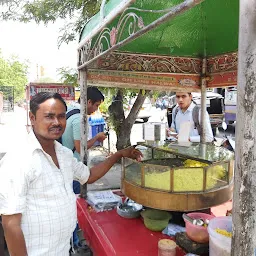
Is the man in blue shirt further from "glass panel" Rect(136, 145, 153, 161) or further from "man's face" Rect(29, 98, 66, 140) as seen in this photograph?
"man's face" Rect(29, 98, 66, 140)

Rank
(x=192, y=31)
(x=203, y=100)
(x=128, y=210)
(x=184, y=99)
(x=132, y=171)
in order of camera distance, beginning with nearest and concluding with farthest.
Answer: (x=132, y=171) → (x=128, y=210) → (x=192, y=31) → (x=203, y=100) → (x=184, y=99)

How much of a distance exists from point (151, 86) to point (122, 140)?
4031 millimetres

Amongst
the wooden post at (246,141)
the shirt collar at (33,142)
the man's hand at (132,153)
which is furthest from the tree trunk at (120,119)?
the wooden post at (246,141)

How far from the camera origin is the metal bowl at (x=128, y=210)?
8.00ft

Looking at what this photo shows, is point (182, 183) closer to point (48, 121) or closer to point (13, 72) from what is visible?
point (48, 121)

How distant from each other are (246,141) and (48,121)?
119 cm

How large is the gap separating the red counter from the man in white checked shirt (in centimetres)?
39

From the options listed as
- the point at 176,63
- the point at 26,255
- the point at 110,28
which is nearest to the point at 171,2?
the point at 110,28

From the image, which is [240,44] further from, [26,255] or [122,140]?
[122,140]

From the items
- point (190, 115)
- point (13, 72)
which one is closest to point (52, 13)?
point (190, 115)

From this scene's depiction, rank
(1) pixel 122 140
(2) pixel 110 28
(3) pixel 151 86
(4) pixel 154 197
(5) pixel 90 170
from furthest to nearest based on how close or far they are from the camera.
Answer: (1) pixel 122 140, (3) pixel 151 86, (5) pixel 90 170, (2) pixel 110 28, (4) pixel 154 197

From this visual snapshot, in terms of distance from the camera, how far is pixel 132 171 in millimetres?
2287

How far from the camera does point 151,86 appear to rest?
3527mm

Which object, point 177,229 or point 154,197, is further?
point 177,229
